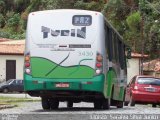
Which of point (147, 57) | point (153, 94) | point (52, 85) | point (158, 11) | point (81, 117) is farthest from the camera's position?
point (147, 57)

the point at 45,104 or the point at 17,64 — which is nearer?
the point at 45,104

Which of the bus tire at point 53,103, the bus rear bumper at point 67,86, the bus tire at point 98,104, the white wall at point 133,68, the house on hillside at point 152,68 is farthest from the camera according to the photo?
the white wall at point 133,68

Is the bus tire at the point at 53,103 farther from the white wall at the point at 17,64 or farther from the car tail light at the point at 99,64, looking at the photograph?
the white wall at the point at 17,64

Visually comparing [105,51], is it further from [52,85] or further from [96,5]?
[96,5]

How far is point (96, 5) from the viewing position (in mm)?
74625

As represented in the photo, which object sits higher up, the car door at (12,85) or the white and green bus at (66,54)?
the white and green bus at (66,54)

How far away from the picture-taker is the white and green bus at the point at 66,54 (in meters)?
20.1

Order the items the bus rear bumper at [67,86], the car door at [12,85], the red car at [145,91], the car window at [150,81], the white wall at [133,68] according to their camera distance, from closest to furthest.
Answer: the bus rear bumper at [67,86] < the red car at [145,91] < the car window at [150,81] < the car door at [12,85] < the white wall at [133,68]

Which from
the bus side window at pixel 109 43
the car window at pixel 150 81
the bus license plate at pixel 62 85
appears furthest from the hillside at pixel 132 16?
the bus license plate at pixel 62 85

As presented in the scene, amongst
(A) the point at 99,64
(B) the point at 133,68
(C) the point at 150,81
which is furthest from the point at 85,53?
(B) the point at 133,68

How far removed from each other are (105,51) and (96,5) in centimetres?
5434

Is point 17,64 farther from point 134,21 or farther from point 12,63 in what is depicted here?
point 134,21

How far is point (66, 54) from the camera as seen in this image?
20.2 m

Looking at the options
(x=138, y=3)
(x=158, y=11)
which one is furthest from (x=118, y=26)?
(x=158, y=11)
